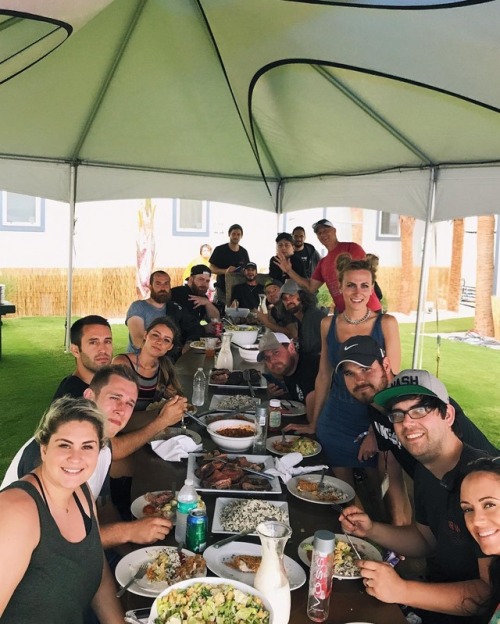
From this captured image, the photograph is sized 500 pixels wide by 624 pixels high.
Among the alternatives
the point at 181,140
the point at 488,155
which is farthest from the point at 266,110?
the point at 488,155

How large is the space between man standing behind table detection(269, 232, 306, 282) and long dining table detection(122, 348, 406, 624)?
4654mm

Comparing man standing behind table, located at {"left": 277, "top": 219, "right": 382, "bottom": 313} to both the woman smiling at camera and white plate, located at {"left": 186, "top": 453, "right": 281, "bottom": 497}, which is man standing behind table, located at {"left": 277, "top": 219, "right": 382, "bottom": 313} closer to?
white plate, located at {"left": 186, "top": 453, "right": 281, "bottom": 497}

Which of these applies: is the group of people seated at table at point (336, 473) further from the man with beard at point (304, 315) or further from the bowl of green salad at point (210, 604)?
the man with beard at point (304, 315)

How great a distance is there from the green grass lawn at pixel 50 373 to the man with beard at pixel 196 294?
7.01 feet

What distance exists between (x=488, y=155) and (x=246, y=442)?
5134 millimetres

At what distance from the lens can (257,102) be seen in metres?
7.25

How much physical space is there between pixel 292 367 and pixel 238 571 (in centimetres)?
290

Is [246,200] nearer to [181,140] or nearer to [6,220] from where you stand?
[181,140]

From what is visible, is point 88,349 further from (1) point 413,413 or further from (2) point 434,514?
(2) point 434,514

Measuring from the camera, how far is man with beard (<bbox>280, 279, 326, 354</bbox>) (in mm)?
4855

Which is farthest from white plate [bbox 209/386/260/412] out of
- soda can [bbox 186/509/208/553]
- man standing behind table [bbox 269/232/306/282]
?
man standing behind table [bbox 269/232/306/282]

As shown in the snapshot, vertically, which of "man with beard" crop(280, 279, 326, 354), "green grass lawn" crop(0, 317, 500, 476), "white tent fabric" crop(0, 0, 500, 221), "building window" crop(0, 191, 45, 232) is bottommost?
"green grass lawn" crop(0, 317, 500, 476)

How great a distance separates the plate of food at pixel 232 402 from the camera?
12.2ft

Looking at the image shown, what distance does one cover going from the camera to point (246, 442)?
3.04m
